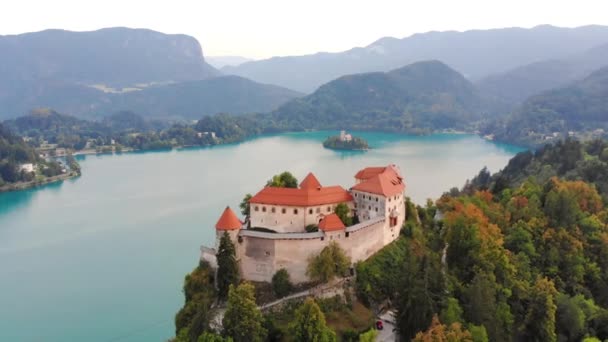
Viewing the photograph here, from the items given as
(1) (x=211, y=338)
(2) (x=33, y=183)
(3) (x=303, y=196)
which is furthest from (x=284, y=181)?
(2) (x=33, y=183)

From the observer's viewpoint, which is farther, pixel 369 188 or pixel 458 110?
pixel 458 110

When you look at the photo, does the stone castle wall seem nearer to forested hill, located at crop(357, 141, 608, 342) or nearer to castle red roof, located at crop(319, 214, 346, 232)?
castle red roof, located at crop(319, 214, 346, 232)

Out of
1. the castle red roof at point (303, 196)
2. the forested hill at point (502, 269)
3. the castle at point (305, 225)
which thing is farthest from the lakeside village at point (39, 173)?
the forested hill at point (502, 269)

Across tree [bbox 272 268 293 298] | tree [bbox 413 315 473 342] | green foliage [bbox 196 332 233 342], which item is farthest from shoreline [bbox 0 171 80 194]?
tree [bbox 413 315 473 342]

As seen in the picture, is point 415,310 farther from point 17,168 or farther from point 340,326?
point 17,168

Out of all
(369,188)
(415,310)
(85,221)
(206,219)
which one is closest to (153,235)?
(206,219)

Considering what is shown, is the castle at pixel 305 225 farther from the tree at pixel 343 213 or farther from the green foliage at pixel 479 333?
the green foliage at pixel 479 333

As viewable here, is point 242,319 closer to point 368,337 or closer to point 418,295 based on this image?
point 368,337
